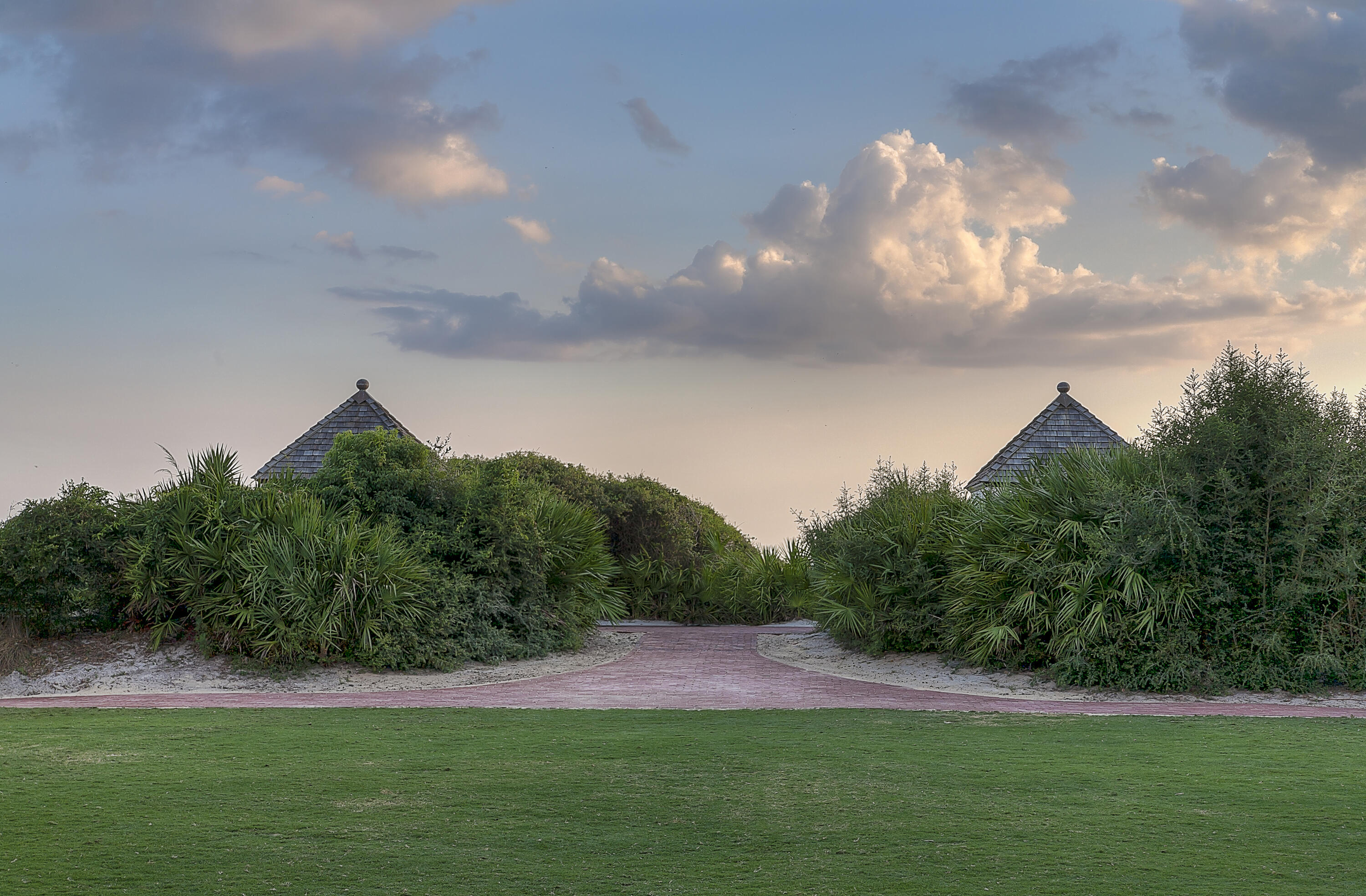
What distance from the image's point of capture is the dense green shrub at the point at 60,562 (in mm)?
16484

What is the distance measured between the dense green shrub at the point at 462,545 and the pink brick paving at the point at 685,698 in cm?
155

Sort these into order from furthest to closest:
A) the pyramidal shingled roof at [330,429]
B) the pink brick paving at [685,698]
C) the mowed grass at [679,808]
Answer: the pyramidal shingled roof at [330,429], the pink brick paving at [685,698], the mowed grass at [679,808]

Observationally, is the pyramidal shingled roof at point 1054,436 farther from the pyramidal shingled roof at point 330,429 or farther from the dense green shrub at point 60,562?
the dense green shrub at point 60,562

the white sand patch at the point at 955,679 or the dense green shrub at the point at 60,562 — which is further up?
the dense green shrub at the point at 60,562

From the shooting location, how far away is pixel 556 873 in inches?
232

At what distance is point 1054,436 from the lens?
81.4ft

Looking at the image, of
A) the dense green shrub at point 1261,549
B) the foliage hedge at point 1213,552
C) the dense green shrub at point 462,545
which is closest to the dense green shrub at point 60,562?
the dense green shrub at point 462,545

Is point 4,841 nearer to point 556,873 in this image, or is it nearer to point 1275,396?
point 556,873

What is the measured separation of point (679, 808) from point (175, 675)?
11.2 meters

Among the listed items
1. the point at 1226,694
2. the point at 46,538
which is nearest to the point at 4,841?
the point at 46,538

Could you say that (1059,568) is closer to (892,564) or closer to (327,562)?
(892,564)

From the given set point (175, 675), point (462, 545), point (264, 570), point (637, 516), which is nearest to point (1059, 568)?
point (462, 545)

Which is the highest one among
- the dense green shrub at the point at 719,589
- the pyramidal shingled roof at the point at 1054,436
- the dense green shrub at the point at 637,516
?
the pyramidal shingled roof at the point at 1054,436

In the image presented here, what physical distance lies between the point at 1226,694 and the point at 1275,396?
4.03 metres
